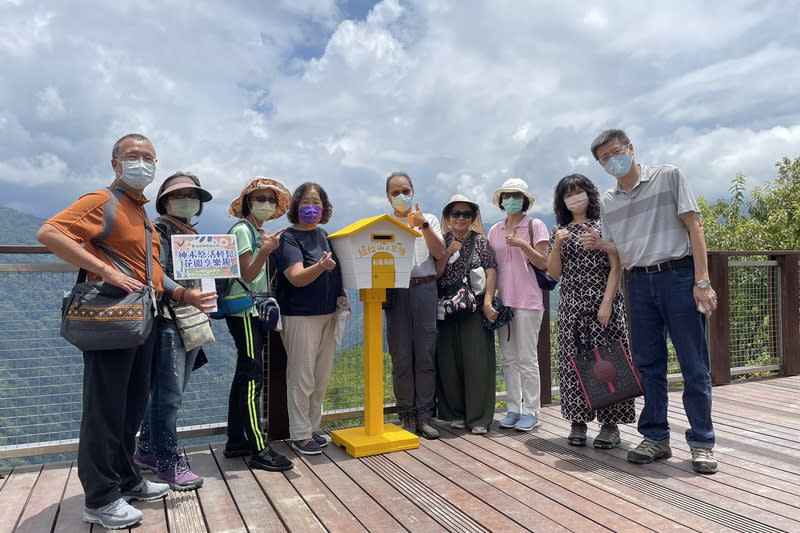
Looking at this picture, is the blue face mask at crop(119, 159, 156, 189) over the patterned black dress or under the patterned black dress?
over

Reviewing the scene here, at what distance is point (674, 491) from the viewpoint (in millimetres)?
2955

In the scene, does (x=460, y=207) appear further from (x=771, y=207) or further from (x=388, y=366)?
(x=771, y=207)

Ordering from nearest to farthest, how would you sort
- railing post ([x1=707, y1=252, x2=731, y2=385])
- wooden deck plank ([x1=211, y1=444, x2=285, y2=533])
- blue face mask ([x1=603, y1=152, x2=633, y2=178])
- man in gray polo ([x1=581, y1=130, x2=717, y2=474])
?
wooden deck plank ([x1=211, y1=444, x2=285, y2=533]), man in gray polo ([x1=581, y1=130, x2=717, y2=474]), blue face mask ([x1=603, y1=152, x2=633, y2=178]), railing post ([x1=707, y1=252, x2=731, y2=385])

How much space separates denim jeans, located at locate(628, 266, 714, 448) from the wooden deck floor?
251mm

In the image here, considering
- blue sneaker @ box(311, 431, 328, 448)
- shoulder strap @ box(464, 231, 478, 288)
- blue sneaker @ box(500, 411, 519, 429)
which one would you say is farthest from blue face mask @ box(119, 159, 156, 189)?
blue sneaker @ box(500, 411, 519, 429)

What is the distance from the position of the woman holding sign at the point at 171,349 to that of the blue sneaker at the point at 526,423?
2.26 metres

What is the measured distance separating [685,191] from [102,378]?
327cm

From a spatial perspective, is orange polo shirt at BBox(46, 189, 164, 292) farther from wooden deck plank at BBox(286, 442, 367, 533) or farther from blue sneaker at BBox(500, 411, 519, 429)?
blue sneaker at BBox(500, 411, 519, 429)

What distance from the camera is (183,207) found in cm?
309

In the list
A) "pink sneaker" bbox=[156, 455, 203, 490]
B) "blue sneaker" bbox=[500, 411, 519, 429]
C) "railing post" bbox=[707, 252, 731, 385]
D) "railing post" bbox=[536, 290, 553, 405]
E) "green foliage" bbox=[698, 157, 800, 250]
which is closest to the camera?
"pink sneaker" bbox=[156, 455, 203, 490]

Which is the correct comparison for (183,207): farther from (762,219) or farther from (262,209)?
(762,219)

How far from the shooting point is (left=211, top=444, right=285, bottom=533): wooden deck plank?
2.60 m

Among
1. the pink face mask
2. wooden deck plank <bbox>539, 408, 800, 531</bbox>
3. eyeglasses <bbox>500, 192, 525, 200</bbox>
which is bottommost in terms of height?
wooden deck plank <bbox>539, 408, 800, 531</bbox>

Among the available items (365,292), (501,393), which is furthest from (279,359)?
(501,393)
